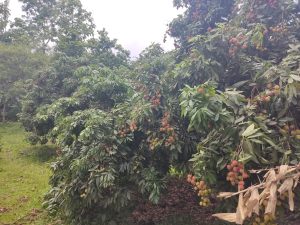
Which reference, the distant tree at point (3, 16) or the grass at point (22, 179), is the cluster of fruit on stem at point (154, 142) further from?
the distant tree at point (3, 16)

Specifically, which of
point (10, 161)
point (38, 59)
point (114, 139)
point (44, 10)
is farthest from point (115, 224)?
point (44, 10)

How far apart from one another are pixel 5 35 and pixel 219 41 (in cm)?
2214

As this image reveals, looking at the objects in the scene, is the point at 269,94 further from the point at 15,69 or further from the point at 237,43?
the point at 15,69

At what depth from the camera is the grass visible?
25.3 feet

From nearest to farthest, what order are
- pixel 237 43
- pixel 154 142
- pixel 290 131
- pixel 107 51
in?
pixel 290 131, pixel 237 43, pixel 154 142, pixel 107 51

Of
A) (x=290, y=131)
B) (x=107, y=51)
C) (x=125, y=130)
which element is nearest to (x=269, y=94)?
(x=290, y=131)

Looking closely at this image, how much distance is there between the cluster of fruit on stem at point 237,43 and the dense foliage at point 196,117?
17 millimetres

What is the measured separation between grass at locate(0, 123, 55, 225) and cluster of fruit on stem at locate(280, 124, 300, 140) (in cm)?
558

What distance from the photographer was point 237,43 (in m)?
4.29

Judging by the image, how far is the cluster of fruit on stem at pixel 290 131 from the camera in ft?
10.4

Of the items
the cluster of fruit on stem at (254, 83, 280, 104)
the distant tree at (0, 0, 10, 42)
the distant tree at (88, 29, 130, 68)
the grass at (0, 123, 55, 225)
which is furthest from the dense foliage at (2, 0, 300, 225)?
the distant tree at (0, 0, 10, 42)

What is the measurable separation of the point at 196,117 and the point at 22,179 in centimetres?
913

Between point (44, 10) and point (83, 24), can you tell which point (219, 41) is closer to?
point (83, 24)

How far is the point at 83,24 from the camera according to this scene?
2034cm
